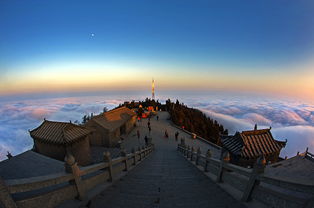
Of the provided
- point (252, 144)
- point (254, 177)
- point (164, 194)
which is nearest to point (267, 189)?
point (254, 177)

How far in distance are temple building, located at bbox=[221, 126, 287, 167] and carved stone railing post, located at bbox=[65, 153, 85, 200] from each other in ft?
46.3

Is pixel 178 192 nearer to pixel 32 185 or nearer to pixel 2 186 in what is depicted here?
pixel 32 185

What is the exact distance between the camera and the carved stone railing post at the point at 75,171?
10.9ft

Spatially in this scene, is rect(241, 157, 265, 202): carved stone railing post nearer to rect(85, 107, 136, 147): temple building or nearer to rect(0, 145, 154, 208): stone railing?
rect(0, 145, 154, 208): stone railing

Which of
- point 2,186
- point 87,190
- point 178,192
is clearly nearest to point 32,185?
point 2,186

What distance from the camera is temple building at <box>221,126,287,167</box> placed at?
512 inches

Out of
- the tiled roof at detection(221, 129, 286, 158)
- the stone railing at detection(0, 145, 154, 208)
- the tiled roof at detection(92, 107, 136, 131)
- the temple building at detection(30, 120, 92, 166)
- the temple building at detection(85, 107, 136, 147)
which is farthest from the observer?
the tiled roof at detection(92, 107, 136, 131)

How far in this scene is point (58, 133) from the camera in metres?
12.8

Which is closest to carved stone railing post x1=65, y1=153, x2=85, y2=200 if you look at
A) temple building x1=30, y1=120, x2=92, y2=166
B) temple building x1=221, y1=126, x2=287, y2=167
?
temple building x1=30, y1=120, x2=92, y2=166

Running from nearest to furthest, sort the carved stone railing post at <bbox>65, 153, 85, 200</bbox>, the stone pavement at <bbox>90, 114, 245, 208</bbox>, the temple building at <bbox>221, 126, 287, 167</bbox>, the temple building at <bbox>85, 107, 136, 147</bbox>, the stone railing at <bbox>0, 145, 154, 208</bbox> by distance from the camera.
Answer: the stone railing at <bbox>0, 145, 154, 208</bbox>
the carved stone railing post at <bbox>65, 153, 85, 200</bbox>
the stone pavement at <bbox>90, 114, 245, 208</bbox>
the temple building at <bbox>221, 126, 287, 167</bbox>
the temple building at <bbox>85, 107, 136, 147</bbox>

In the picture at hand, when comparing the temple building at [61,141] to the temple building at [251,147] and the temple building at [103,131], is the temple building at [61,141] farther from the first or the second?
the temple building at [251,147]

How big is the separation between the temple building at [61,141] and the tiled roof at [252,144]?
15.4 m

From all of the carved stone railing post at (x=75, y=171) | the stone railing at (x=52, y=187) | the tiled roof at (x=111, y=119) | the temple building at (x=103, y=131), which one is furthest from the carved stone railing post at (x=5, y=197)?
the tiled roof at (x=111, y=119)

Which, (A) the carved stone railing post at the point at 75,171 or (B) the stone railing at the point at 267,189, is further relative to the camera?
→ (A) the carved stone railing post at the point at 75,171
